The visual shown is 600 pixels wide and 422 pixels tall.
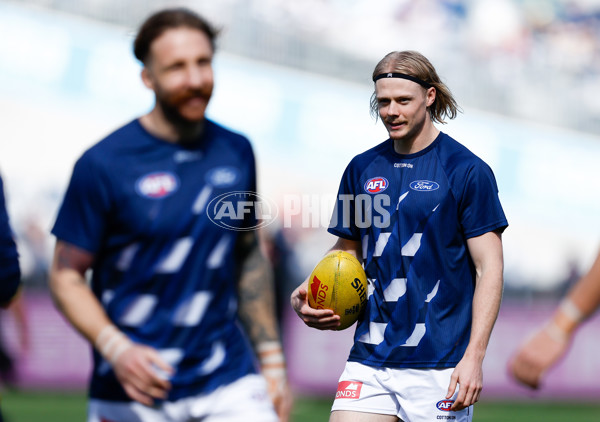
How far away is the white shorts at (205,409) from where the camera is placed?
383 centimetres

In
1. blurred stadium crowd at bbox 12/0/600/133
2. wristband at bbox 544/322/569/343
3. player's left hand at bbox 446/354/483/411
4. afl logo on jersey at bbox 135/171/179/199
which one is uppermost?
blurred stadium crowd at bbox 12/0/600/133

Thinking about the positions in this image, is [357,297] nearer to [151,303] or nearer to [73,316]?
[151,303]

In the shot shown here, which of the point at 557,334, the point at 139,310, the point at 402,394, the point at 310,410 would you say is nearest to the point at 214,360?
the point at 139,310

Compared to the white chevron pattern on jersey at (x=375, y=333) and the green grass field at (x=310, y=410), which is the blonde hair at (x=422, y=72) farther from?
the green grass field at (x=310, y=410)

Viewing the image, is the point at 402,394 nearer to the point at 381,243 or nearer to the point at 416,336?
the point at 416,336

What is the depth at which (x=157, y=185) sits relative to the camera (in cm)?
389

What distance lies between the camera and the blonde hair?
450 cm

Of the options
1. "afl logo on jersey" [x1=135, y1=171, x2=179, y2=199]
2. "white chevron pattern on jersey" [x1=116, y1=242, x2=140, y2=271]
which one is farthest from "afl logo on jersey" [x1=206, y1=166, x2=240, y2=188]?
"white chevron pattern on jersey" [x1=116, y1=242, x2=140, y2=271]

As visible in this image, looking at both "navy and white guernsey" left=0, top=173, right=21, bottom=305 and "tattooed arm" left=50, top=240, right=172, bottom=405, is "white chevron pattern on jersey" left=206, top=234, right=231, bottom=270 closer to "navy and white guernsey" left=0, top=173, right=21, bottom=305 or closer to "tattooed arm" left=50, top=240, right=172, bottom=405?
"tattooed arm" left=50, top=240, right=172, bottom=405

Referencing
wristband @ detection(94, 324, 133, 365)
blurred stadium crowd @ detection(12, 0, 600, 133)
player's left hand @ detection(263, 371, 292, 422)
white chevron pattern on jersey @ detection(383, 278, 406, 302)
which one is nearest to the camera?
wristband @ detection(94, 324, 133, 365)

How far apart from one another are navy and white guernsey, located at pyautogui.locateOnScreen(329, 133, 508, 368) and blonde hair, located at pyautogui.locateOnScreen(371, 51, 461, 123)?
27cm

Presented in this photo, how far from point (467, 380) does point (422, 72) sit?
1519mm

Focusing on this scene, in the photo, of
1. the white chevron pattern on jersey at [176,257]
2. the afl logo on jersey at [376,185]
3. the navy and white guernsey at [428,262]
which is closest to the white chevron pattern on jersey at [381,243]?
the navy and white guernsey at [428,262]

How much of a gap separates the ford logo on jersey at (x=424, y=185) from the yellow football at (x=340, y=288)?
0.47 m
